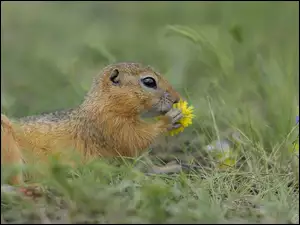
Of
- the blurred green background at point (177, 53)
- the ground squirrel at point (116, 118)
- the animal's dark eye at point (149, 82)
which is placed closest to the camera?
the ground squirrel at point (116, 118)

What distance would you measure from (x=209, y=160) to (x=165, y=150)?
643mm

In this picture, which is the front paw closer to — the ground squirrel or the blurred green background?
the ground squirrel

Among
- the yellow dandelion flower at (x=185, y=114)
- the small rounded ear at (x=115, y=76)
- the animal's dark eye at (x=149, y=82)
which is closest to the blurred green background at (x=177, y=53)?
the yellow dandelion flower at (x=185, y=114)

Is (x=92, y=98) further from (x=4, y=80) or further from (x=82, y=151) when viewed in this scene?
(x=4, y=80)

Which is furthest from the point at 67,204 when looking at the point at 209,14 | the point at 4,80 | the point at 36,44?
the point at 209,14

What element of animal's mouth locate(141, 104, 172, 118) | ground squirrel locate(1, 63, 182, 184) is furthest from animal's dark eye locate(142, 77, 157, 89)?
animal's mouth locate(141, 104, 172, 118)

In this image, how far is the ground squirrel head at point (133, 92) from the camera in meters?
6.45

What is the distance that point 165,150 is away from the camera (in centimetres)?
689

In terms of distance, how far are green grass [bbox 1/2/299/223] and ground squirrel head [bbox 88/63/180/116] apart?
0.64ft

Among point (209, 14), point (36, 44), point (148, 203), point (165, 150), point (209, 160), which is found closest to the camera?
point (148, 203)

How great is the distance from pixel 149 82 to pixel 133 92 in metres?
0.14

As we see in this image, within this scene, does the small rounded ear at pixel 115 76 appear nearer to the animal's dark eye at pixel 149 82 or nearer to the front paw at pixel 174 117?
the animal's dark eye at pixel 149 82

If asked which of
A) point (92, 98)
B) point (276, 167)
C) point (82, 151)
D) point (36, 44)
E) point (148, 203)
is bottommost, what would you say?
point (148, 203)

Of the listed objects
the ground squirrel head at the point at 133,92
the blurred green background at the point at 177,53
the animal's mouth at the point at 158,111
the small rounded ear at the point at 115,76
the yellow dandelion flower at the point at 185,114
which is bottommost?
the yellow dandelion flower at the point at 185,114
